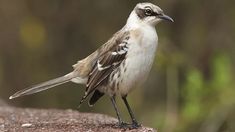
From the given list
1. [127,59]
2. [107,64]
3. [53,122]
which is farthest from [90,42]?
[127,59]

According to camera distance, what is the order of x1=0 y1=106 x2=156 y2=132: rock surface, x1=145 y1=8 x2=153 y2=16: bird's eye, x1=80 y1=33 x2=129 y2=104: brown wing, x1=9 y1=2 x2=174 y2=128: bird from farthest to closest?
x1=145 y1=8 x2=153 y2=16: bird's eye, x1=80 y1=33 x2=129 y2=104: brown wing, x1=9 y1=2 x2=174 y2=128: bird, x1=0 y1=106 x2=156 y2=132: rock surface

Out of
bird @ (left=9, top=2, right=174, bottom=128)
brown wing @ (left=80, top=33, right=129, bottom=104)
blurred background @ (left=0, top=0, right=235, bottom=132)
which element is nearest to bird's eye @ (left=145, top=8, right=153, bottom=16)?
bird @ (left=9, top=2, right=174, bottom=128)

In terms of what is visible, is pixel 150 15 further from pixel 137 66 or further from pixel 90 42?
pixel 90 42

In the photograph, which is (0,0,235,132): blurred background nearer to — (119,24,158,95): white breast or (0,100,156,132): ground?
(0,100,156,132): ground

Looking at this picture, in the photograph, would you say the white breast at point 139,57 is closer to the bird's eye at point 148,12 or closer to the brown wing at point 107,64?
the brown wing at point 107,64

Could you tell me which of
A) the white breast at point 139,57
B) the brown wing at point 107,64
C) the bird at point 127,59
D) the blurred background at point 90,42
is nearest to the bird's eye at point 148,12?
the bird at point 127,59

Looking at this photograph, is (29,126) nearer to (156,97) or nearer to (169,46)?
(169,46)
